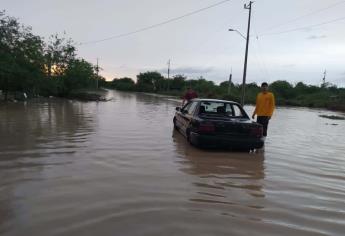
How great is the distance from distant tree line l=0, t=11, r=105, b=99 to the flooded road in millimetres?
17582

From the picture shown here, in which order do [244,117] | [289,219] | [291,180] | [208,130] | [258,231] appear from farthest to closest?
[244,117], [208,130], [291,180], [289,219], [258,231]

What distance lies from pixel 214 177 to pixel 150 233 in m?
3.27

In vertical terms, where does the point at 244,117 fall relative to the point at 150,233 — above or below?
above

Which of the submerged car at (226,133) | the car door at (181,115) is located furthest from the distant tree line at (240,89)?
the submerged car at (226,133)

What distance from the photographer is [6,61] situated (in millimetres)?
26375

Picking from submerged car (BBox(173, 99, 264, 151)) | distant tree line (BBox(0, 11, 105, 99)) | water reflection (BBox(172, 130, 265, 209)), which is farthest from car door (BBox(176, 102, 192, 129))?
distant tree line (BBox(0, 11, 105, 99))

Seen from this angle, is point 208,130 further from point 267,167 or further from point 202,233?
point 202,233

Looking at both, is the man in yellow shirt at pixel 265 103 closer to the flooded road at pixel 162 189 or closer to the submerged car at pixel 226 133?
the flooded road at pixel 162 189

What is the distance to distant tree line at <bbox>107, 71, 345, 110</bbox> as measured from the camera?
61222 millimetres

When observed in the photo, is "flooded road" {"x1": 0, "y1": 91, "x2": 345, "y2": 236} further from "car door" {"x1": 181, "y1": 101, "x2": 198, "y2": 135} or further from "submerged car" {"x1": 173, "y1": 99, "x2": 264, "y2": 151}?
"car door" {"x1": 181, "y1": 101, "x2": 198, "y2": 135}

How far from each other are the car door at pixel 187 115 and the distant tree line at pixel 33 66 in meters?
16.2

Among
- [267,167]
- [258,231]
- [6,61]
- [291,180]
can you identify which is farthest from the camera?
[6,61]

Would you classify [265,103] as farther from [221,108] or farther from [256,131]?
[256,131]

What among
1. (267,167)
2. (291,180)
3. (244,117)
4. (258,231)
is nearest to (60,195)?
(258,231)
